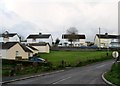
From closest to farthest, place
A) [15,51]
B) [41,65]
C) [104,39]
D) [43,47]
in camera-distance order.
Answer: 1. [41,65]
2. [15,51]
3. [43,47]
4. [104,39]

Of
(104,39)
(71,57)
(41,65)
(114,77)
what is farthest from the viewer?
(104,39)

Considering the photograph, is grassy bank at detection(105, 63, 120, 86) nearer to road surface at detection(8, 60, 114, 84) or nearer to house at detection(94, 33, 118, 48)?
road surface at detection(8, 60, 114, 84)

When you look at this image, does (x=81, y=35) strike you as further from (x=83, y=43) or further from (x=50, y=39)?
(x=50, y=39)

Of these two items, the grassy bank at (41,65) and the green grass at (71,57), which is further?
the green grass at (71,57)

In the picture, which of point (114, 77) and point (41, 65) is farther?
point (41, 65)

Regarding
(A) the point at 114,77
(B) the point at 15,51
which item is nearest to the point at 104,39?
(B) the point at 15,51

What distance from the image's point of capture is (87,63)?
59.4 m

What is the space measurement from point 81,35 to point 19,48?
283ft

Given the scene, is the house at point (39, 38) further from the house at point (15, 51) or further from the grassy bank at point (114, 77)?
the grassy bank at point (114, 77)

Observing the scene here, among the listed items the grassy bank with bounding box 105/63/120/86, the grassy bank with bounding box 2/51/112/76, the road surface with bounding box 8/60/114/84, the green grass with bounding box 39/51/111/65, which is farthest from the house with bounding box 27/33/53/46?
the grassy bank with bounding box 105/63/120/86

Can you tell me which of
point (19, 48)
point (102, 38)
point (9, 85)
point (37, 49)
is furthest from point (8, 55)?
point (102, 38)

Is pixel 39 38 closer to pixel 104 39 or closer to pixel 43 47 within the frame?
pixel 104 39

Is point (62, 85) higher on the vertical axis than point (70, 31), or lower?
lower

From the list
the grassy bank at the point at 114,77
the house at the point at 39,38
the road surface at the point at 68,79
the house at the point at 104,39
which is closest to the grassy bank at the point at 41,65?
the road surface at the point at 68,79
